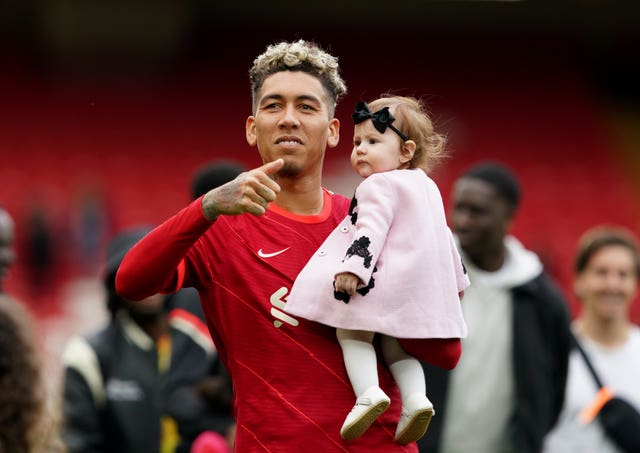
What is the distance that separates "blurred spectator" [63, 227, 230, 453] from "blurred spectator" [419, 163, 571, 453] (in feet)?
3.46

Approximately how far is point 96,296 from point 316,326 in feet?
45.0

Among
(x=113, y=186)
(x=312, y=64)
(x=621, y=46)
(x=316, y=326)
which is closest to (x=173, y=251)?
(x=316, y=326)

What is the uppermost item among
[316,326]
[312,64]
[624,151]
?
[624,151]

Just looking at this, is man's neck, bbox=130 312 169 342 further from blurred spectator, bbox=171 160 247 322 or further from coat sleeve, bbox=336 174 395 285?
coat sleeve, bbox=336 174 395 285

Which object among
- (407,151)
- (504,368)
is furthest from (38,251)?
(407,151)

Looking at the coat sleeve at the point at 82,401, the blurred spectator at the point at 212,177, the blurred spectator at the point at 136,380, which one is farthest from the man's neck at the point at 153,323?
the blurred spectator at the point at 212,177

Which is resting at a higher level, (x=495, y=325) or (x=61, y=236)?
(x=61, y=236)

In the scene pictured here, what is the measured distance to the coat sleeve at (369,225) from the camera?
2.77 metres

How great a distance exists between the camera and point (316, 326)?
9.68ft

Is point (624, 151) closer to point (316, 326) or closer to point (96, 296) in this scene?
point (96, 296)

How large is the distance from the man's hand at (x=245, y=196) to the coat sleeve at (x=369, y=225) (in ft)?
0.80

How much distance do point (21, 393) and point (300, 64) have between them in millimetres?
1505

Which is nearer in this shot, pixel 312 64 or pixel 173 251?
pixel 173 251

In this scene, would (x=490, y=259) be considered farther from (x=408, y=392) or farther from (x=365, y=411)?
(x=365, y=411)
